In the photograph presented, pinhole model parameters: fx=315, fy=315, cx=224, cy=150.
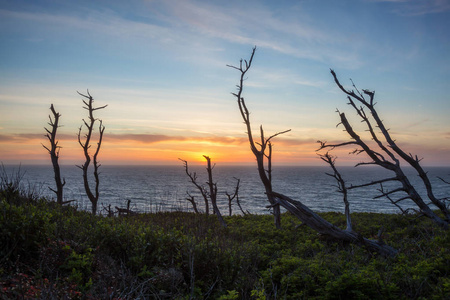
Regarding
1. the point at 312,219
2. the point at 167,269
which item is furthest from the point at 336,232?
the point at 167,269

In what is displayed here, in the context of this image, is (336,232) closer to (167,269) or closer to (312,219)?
(312,219)

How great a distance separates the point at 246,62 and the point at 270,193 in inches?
244

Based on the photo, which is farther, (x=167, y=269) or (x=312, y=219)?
(x=312, y=219)

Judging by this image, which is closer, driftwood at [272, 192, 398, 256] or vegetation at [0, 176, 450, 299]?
vegetation at [0, 176, 450, 299]

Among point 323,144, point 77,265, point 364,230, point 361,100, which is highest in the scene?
point 361,100

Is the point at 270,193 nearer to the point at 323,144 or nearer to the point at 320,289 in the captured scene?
the point at 323,144

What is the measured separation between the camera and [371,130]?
12141 mm

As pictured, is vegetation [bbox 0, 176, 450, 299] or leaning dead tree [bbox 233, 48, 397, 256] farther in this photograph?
leaning dead tree [bbox 233, 48, 397, 256]

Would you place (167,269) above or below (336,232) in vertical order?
above

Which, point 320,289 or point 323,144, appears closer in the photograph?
point 320,289

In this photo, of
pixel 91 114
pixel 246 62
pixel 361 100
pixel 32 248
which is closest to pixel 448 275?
pixel 361 100

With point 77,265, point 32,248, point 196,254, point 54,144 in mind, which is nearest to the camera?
point 77,265

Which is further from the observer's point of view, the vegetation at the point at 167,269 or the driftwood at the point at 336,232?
the driftwood at the point at 336,232

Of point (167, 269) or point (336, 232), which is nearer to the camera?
point (167, 269)
